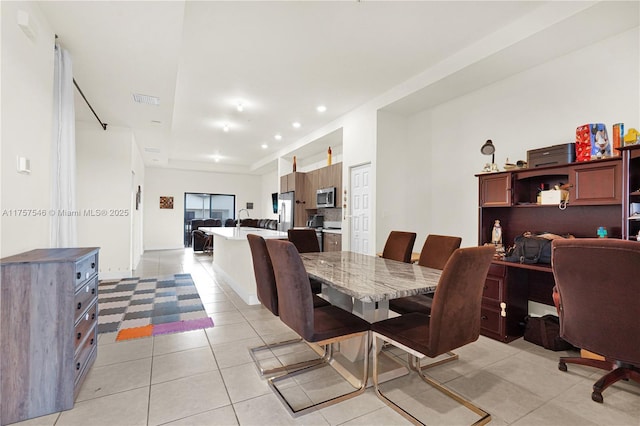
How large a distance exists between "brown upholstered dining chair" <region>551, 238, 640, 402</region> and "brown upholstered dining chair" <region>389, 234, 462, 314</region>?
74cm

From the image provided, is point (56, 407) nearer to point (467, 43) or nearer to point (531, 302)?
point (531, 302)

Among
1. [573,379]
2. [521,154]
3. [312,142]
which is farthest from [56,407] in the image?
[312,142]

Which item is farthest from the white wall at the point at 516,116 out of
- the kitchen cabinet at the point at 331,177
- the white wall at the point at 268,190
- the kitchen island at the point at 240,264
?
the white wall at the point at 268,190

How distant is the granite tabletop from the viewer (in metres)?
1.60

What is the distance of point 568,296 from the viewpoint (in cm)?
201

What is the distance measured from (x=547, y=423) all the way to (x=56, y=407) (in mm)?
2858

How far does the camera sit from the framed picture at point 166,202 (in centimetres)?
1027

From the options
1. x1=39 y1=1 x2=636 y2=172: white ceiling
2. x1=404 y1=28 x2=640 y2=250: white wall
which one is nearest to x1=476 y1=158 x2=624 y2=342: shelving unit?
x1=404 y1=28 x2=640 y2=250: white wall

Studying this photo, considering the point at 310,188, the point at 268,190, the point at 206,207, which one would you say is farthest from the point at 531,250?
the point at 206,207

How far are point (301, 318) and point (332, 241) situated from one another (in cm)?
462

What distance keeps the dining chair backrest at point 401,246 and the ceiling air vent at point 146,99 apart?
3654 millimetres

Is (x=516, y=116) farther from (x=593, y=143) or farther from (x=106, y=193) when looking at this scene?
(x=106, y=193)

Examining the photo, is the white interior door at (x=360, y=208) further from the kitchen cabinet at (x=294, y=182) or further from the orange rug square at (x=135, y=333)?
the orange rug square at (x=135, y=333)

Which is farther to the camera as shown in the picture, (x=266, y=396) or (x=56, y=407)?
(x=266, y=396)
